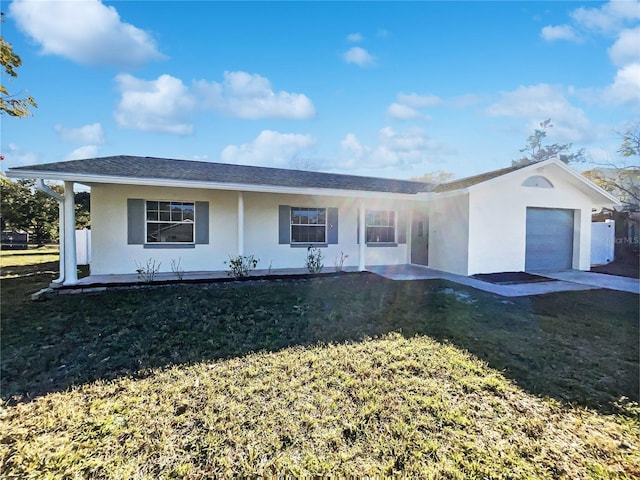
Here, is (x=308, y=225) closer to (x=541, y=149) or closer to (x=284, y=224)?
(x=284, y=224)

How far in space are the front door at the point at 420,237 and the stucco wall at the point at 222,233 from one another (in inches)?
23.7

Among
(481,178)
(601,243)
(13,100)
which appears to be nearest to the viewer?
(13,100)

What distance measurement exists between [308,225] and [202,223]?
341cm

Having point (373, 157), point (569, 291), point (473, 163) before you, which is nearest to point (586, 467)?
point (569, 291)

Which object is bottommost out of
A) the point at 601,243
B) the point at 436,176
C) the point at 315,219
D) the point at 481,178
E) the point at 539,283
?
the point at 539,283

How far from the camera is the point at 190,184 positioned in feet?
26.3

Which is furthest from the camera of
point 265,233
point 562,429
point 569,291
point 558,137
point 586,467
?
point 558,137

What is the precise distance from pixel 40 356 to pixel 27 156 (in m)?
23.7

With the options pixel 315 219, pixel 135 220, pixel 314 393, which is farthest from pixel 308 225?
pixel 314 393

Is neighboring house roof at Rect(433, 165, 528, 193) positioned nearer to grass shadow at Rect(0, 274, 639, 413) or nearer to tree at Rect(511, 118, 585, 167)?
grass shadow at Rect(0, 274, 639, 413)

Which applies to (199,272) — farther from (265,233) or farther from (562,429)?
(562,429)

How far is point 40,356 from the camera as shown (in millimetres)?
4078

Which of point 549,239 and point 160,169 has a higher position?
point 160,169

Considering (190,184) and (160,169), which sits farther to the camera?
(160,169)
